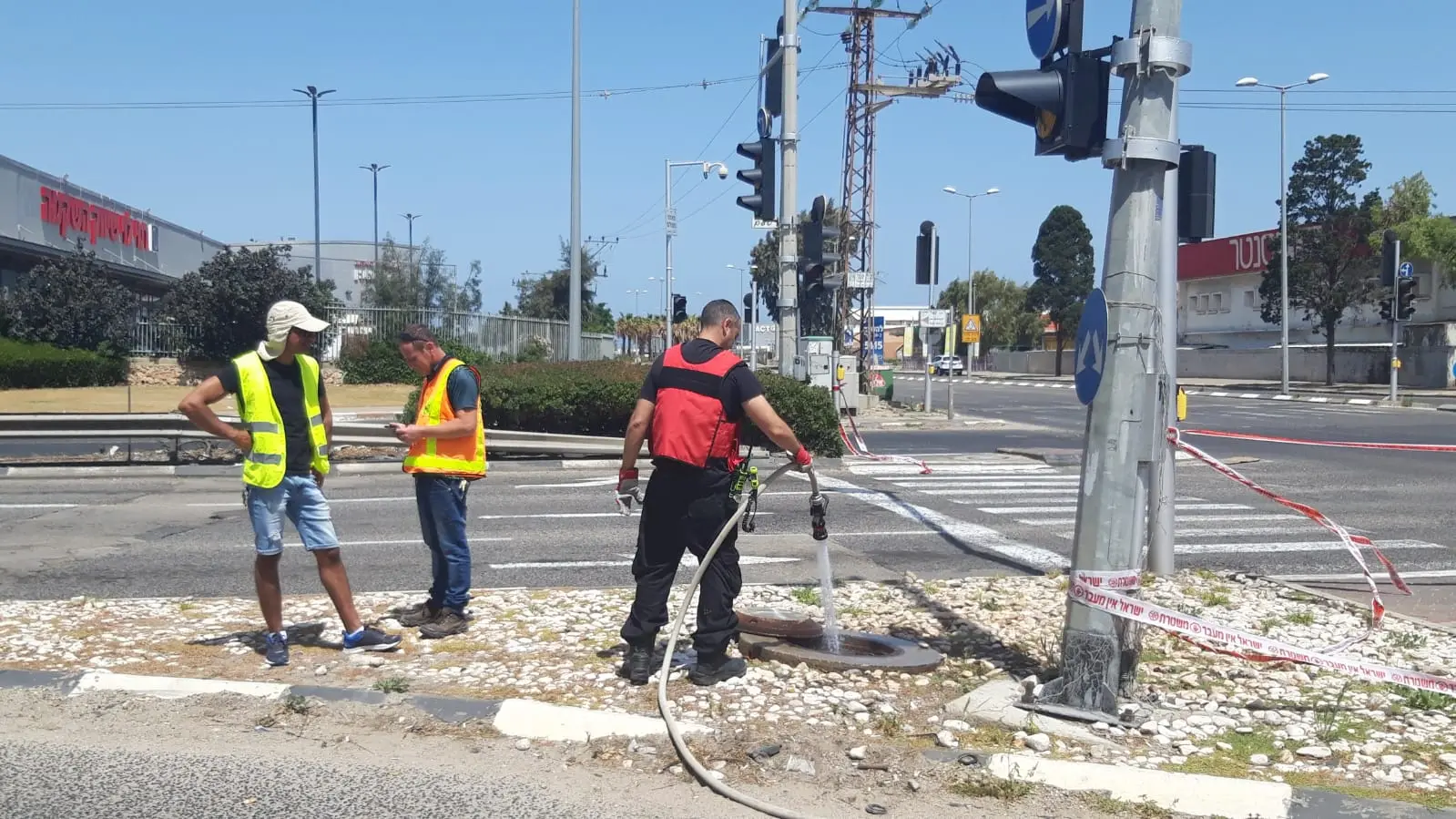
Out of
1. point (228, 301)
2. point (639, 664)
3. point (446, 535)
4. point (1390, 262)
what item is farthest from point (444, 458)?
point (1390, 262)

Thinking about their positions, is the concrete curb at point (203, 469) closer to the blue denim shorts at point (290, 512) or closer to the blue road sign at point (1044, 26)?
the blue denim shorts at point (290, 512)

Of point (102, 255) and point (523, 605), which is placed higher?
point (102, 255)

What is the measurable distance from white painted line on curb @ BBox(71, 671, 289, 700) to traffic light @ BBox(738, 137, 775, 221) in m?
12.2

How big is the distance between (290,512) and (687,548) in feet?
6.45

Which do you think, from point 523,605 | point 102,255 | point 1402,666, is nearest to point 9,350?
point 102,255

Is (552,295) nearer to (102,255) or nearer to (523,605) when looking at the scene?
(102,255)

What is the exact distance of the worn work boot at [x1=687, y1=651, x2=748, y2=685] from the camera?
5812 mm

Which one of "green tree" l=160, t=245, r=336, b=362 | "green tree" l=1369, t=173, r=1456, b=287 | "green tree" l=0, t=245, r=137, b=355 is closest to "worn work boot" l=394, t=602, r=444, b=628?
"green tree" l=160, t=245, r=336, b=362

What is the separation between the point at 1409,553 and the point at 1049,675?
20.2 ft

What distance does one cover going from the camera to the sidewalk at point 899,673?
5051 mm

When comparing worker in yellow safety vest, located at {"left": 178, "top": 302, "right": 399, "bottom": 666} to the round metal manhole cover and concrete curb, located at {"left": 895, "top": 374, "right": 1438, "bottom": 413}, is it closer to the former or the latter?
the round metal manhole cover

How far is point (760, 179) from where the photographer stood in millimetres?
17078

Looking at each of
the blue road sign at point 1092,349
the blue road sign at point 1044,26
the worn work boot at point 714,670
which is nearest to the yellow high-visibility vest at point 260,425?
the worn work boot at point 714,670

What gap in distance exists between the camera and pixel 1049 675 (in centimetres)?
591
